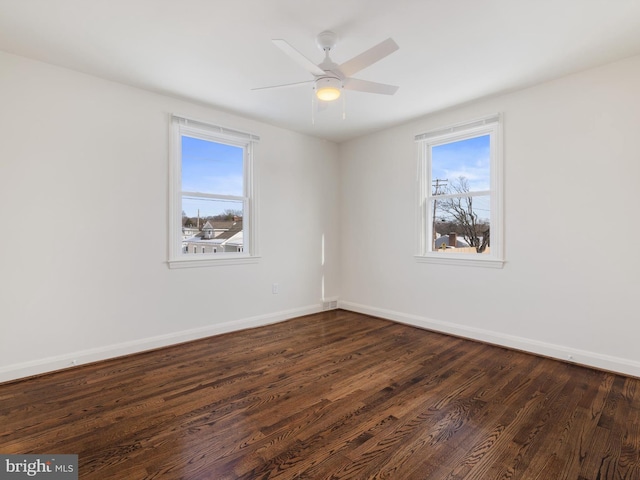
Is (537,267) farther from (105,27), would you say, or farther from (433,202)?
(105,27)

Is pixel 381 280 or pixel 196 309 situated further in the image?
pixel 381 280

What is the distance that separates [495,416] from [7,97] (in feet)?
14.4

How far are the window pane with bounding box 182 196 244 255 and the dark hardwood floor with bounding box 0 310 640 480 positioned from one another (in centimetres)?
124

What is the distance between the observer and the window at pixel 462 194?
353 cm

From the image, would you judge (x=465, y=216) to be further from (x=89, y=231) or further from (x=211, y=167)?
(x=89, y=231)

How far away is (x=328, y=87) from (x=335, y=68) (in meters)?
0.13

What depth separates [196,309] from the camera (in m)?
3.68

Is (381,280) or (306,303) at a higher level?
(381,280)

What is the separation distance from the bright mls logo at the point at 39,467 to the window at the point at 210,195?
200 cm

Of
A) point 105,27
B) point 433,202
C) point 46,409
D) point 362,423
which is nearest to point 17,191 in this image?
point 105,27

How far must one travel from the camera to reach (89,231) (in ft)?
9.78

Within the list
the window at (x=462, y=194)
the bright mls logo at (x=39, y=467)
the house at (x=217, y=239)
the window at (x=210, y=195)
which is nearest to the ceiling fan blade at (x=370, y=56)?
the window at (x=462, y=194)

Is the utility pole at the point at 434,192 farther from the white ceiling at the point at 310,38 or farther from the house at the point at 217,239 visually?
the house at the point at 217,239

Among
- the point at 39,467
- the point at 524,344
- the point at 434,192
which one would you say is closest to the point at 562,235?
the point at 524,344
